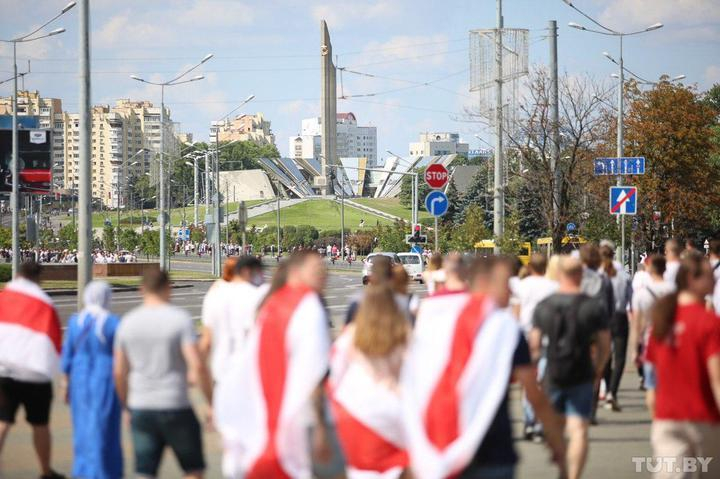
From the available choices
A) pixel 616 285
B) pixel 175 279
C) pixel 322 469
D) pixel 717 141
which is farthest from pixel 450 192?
pixel 322 469

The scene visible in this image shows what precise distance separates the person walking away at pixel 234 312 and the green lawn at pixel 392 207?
144350 millimetres

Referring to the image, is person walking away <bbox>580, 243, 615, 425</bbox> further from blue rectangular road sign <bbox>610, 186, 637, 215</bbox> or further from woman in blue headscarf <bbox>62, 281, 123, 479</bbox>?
blue rectangular road sign <bbox>610, 186, 637, 215</bbox>

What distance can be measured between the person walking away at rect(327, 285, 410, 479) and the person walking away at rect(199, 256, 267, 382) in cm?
406

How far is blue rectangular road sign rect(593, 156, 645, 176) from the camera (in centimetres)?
3139

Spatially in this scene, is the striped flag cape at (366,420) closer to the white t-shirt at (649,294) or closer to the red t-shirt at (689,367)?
the red t-shirt at (689,367)

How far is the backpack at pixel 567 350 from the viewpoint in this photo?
8844 mm

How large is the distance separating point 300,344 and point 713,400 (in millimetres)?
2436

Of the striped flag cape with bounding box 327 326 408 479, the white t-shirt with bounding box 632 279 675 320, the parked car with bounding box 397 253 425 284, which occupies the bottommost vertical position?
the parked car with bounding box 397 253 425 284

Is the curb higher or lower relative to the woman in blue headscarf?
lower

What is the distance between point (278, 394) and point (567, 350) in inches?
134

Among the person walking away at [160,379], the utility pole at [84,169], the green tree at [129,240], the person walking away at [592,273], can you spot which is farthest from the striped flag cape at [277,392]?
the green tree at [129,240]

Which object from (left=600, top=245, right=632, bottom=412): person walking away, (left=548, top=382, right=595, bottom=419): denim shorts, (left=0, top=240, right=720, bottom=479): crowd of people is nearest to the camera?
(left=0, top=240, right=720, bottom=479): crowd of people

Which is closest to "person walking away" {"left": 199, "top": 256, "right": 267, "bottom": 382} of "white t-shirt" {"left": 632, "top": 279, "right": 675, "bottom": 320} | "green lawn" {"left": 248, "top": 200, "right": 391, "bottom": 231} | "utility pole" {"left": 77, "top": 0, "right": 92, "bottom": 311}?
"white t-shirt" {"left": 632, "top": 279, "right": 675, "bottom": 320}

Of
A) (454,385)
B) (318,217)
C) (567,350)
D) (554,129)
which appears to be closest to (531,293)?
(567,350)
